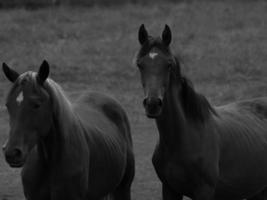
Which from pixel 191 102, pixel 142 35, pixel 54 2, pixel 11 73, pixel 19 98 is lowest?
pixel 54 2

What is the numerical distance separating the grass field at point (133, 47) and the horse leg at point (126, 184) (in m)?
3.78

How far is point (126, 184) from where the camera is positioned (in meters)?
8.10

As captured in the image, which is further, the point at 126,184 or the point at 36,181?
the point at 126,184

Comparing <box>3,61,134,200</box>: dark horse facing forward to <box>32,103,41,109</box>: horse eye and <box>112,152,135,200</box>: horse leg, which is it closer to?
<box>32,103,41,109</box>: horse eye

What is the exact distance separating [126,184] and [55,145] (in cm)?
183

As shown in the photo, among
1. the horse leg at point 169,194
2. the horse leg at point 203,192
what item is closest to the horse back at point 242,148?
the horse leg at point 203,192

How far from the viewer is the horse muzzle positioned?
20.5 feet

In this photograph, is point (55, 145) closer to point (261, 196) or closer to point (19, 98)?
point (19, 98)

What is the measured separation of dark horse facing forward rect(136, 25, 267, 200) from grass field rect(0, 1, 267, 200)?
4.71 metres

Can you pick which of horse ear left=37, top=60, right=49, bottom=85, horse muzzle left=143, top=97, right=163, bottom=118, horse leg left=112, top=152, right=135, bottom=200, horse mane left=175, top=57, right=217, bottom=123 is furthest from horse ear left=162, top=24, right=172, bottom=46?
horse leg left=112, top=152, right=135, bottom=200

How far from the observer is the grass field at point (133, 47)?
647 inches

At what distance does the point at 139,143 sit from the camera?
1261cm

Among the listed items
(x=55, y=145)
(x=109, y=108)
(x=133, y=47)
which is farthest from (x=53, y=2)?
(x=55, y=145)

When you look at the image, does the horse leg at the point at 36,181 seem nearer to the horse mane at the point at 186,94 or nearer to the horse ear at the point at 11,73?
the horse ear at the point at 11,73
